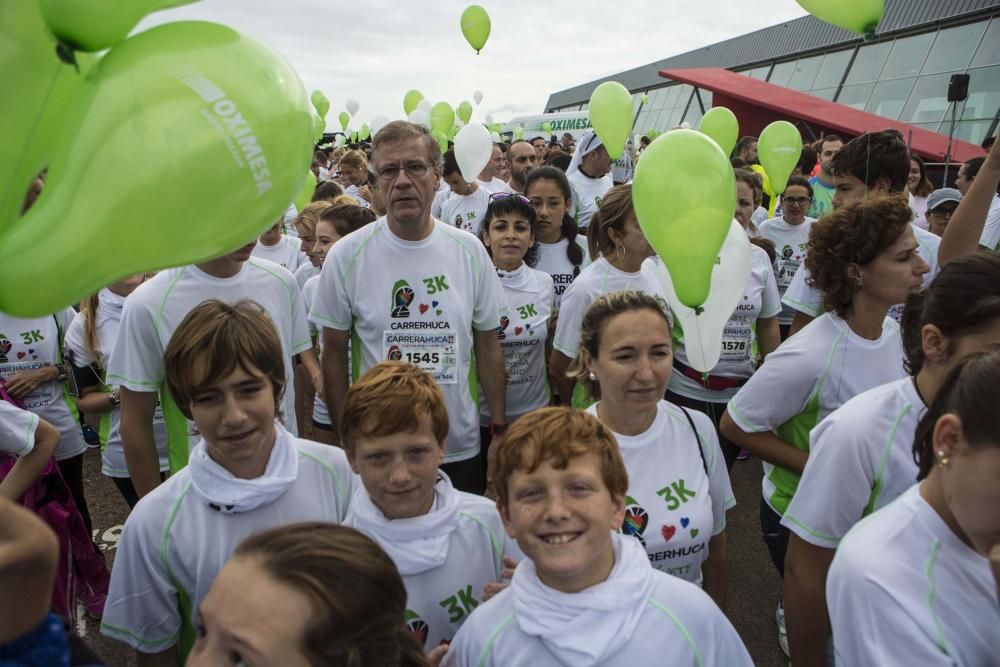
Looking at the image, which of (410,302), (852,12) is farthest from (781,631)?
(852,12)

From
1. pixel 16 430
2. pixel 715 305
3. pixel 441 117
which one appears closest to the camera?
pixel 16 430

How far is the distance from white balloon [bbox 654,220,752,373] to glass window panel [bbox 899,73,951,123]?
55.6ft

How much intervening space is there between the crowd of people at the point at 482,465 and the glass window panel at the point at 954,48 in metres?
16.4

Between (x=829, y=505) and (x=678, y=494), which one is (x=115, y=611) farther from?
(x=829, y=505)

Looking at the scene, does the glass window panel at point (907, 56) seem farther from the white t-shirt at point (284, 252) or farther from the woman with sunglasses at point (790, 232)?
the white t-shirt at point (284, 252)

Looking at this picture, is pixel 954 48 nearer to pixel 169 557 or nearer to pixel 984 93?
pixel 984 93

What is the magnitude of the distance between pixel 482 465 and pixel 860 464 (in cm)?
176

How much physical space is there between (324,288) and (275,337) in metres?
0.93

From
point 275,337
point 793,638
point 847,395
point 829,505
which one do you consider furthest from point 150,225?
point 847,395

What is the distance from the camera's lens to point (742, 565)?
3.48 meters

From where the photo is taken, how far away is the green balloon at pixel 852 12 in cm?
281

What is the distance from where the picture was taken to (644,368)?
1935 mm

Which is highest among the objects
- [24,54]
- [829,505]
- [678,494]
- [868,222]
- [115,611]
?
[868,222]

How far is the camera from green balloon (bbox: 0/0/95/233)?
104 centimetres
